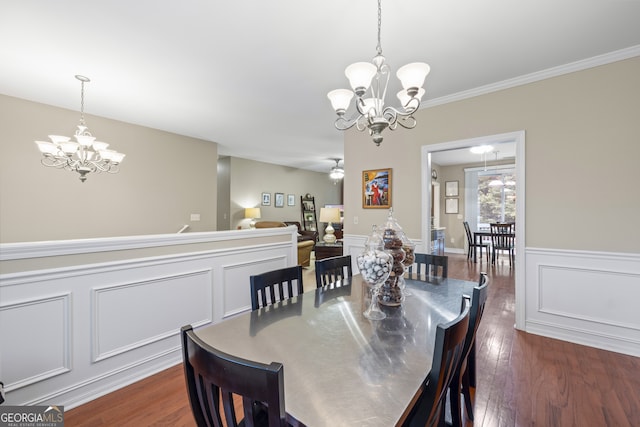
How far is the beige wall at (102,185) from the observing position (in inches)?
129

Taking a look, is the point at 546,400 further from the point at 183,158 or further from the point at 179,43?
the point at 183,158

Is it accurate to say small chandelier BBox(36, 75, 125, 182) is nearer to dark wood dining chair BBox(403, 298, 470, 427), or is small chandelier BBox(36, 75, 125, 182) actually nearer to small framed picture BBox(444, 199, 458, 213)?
dark wood dining chair BBox(403, 298, 470, 427)

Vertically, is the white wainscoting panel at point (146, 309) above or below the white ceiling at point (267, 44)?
below

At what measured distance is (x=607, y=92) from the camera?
2463 mm

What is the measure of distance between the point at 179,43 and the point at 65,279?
6.39 ft

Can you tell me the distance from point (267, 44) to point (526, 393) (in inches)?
127

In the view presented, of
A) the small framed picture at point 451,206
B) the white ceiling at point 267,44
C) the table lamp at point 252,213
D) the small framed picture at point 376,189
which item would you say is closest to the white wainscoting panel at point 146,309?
the white ceiling at point 267,44

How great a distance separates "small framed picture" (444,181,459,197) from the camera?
25.7 feet

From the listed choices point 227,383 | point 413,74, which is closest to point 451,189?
point 413,74

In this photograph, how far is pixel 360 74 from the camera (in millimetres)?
1640

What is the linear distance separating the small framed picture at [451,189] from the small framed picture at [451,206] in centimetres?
17

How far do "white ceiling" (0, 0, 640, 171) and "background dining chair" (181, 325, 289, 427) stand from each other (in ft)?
6.85

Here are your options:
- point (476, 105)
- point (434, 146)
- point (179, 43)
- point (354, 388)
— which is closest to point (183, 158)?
point (179, 43)

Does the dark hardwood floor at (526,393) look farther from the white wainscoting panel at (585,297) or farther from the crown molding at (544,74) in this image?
the crown molding at (544,74)
